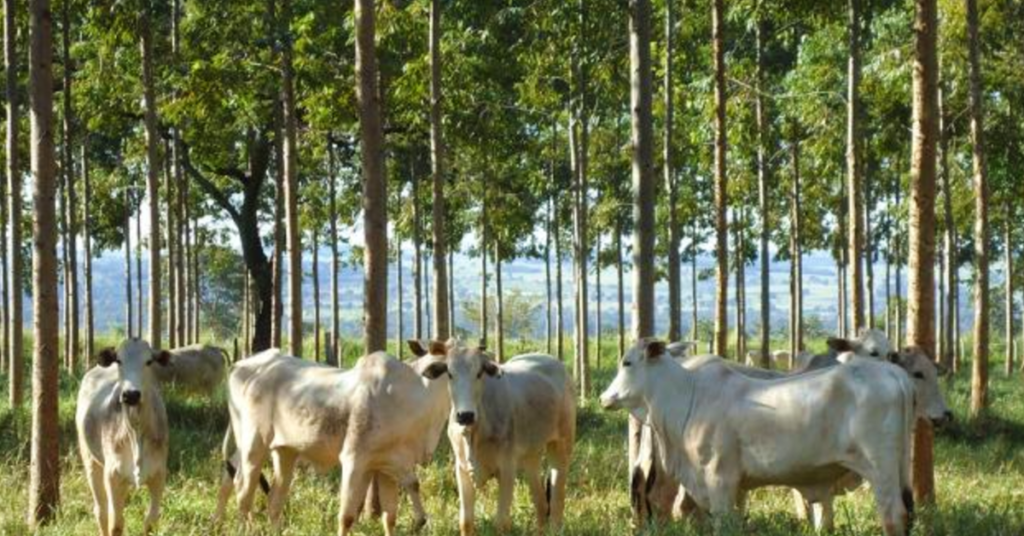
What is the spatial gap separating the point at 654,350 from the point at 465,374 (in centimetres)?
162

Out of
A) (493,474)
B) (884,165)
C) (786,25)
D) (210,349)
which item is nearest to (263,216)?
(884,165)

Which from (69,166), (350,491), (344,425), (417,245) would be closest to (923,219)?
(344,425)

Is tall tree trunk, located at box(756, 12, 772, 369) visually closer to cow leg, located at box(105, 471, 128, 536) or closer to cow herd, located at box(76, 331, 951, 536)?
cow herd, located at box(76, 331, 951, 536)

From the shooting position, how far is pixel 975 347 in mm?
24016

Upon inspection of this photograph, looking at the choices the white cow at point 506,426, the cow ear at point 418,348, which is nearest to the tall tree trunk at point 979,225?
the white cow at point 506,426

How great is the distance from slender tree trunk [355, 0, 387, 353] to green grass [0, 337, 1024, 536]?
5.84 feet

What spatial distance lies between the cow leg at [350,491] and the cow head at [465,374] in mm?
898

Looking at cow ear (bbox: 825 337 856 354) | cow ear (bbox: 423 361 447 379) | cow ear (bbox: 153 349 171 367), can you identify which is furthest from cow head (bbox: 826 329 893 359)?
cow ear (bbox: 153 349 171 367)

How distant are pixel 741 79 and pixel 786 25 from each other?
1173 millimetres

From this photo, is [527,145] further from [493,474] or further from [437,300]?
[493,474]

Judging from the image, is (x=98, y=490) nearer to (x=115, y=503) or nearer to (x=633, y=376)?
(x=115, y=503)

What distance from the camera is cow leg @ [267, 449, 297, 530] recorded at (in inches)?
507

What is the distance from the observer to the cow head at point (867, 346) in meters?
14.0

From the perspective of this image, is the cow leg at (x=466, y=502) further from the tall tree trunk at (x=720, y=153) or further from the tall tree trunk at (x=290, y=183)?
the tall tree trunk at (x=720, y=153)
